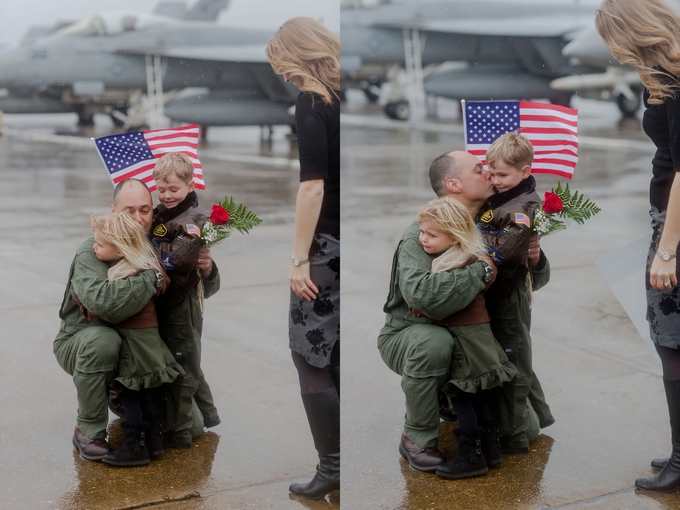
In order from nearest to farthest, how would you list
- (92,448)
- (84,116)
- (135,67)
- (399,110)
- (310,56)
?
(310,56) < (92,448) < (135,67) < (84,116) < (399,110)

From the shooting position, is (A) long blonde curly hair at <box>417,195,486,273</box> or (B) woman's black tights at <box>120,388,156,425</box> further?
(B) woman's black tights at <box>120,388,156,425</box>

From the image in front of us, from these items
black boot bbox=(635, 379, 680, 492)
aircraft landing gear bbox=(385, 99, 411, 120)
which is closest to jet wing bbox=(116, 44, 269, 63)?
aircraft landing gear bbox=(385, 99, 411, 120)

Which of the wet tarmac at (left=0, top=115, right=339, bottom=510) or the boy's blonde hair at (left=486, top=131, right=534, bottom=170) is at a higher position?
the boy's blonde hair at (left=486, top=131, right=534, bottom=170)

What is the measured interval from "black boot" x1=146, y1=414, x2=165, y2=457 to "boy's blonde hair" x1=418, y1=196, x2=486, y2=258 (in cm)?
127

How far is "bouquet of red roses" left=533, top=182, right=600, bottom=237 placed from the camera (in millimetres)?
3115

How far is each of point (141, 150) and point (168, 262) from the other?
482 millimetres

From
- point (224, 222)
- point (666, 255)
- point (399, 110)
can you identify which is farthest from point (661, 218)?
point (399, 110)

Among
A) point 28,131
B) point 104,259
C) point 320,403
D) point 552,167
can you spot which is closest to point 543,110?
point 552,167

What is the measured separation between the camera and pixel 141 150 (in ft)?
11.3

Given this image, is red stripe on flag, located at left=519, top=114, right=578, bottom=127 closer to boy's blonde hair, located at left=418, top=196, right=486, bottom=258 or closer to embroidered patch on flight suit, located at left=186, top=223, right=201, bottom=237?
boy's blonde hair, located at left=418, top=196, right=486, bottom=258

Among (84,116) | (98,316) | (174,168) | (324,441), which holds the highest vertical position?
(174,168)

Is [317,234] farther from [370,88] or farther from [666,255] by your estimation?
[370,88]

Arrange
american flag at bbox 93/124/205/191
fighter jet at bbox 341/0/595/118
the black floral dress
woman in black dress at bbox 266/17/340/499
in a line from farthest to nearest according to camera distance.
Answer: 1. fighter jet at bbox 341/0/595/118
2. american flag at bbox 93/124/205/191
3. the black floral dress
4. woman in black dress at bbox 266/17/340/499

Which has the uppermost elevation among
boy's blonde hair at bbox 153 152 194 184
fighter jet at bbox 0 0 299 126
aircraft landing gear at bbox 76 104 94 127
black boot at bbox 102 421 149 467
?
boy's blonde hair at bbox 153 152 194 184
